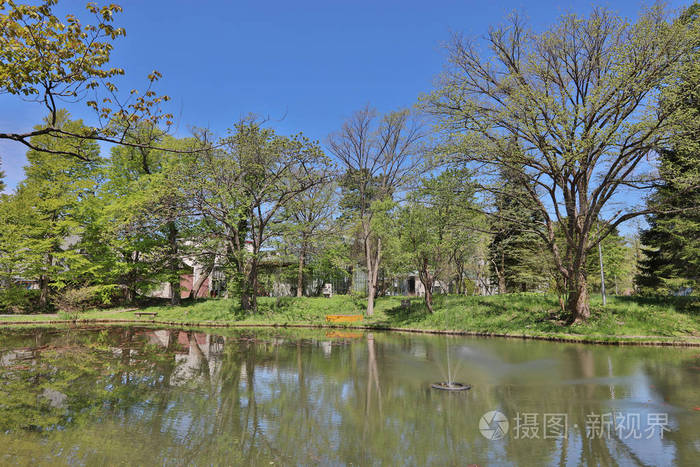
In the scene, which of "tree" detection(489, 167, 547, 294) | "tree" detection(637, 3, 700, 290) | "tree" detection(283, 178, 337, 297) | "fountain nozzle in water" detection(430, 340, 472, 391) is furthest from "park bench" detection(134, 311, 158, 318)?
"tree" detection(637, 3, 700, 290)

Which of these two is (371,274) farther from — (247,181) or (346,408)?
(346,408)

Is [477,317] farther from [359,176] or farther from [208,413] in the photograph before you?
[208,413]

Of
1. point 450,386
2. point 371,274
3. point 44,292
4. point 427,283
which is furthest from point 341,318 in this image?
point 44,292

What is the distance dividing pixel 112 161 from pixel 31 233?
22.0 feet

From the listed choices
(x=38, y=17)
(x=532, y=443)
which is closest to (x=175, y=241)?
(x=38, y=17)

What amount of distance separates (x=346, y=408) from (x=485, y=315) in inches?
569

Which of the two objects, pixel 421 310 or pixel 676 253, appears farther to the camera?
pixel 421 310

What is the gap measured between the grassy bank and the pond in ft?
11.7

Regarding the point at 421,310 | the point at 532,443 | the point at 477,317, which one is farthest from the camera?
the point at 421,310

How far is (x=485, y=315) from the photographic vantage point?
19234 mm

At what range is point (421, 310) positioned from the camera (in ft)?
72.4

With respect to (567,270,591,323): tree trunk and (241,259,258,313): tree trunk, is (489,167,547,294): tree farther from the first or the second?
(241,259,258,313): tree trunk

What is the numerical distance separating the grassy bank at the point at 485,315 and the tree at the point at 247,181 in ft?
7.98

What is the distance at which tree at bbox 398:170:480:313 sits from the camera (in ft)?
63.3
